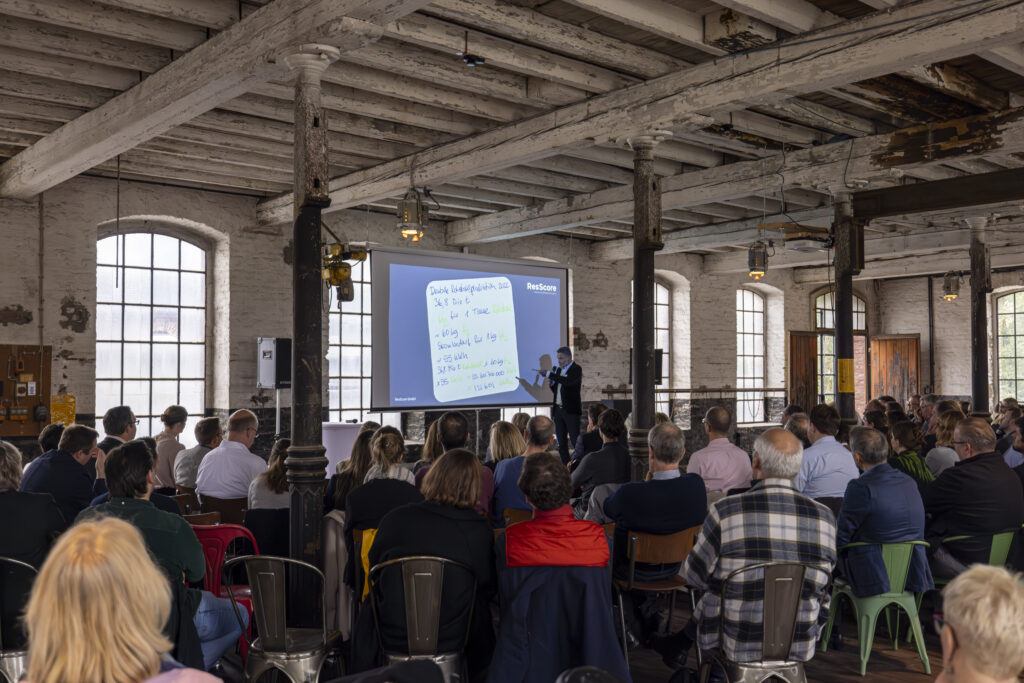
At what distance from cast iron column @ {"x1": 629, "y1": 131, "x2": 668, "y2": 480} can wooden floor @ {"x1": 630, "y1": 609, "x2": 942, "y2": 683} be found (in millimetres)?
2531

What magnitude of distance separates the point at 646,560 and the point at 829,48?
332 cm

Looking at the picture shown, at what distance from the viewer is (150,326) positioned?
34.0ft

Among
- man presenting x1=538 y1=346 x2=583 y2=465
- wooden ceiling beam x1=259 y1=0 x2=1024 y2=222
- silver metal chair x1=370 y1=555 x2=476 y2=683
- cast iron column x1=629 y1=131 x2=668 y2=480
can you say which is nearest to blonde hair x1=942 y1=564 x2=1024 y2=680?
silver metal chair x1=370 y1=555 x2=476 y2=683

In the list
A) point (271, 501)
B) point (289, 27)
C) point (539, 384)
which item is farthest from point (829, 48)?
point (539, 384)

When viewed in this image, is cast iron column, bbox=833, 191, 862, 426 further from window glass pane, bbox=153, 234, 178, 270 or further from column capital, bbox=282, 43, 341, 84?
window glass pane, bbox=153, 234, 178, 270

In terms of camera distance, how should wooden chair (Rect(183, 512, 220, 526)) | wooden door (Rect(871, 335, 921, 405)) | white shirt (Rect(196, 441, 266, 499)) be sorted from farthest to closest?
wooden door (Rect(871, 335, 921, 405)), white shirt (Rect(196, 441, 266, 499)), wooden chair (Rect(183, 512, 220, 526))

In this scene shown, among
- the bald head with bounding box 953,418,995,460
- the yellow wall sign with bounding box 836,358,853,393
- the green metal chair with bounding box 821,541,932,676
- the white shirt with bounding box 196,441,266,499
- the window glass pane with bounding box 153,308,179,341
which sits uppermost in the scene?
the window glass pane with bounding box 153,308,179,341

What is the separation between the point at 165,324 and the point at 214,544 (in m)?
7.05

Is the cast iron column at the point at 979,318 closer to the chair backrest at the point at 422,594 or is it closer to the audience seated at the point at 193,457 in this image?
the audience seated at the point at 193,457

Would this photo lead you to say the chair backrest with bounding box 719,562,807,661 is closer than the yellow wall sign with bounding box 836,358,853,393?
Yes

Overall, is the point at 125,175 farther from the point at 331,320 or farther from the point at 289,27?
the point at 289,27

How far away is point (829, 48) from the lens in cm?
524

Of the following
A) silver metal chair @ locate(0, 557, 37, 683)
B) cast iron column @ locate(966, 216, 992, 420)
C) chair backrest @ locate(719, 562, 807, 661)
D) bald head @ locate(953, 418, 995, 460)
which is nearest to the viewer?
chair backrest @ locate(719, 562, 807, 661)

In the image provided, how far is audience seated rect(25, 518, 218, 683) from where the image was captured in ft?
4.93
